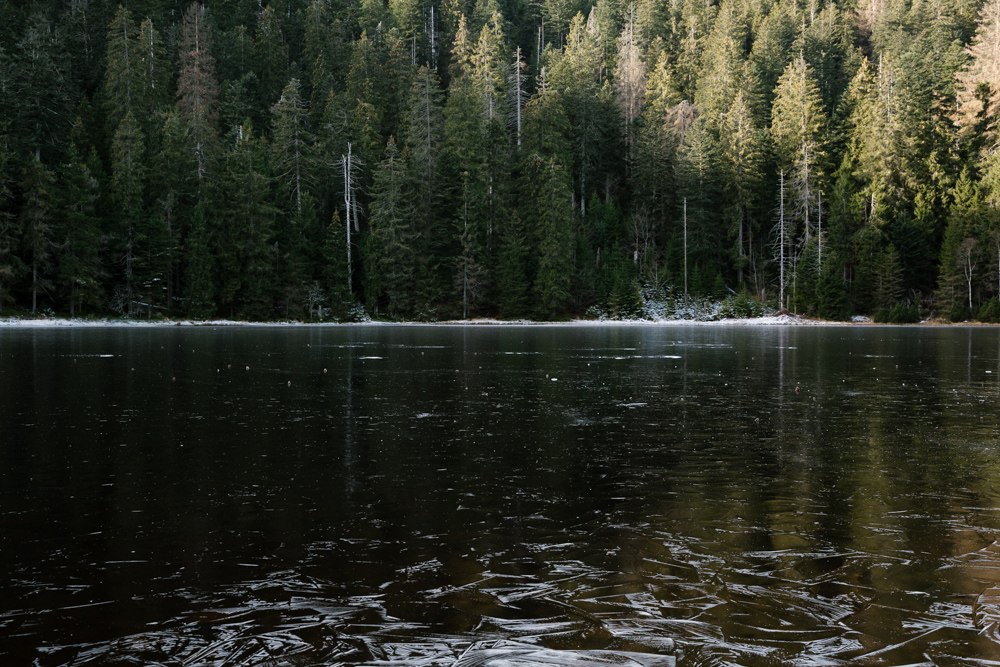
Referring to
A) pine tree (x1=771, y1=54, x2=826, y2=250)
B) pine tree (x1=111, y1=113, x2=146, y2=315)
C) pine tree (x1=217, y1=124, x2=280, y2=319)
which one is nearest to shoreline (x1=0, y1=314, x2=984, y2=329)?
pine tree (x1=217, y1=124, x2=280, y2=319)

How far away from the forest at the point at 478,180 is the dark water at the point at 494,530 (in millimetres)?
50265

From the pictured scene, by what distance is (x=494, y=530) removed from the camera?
6465 mm

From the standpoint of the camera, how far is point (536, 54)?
108 meters

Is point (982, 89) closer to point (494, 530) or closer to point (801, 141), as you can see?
point (801, 141)

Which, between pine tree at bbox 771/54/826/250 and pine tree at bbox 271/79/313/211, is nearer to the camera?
pine tree at bbox 271/79/313/211

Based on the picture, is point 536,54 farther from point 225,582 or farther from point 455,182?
point 225,582

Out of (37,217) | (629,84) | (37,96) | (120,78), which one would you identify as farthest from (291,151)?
(629,84)

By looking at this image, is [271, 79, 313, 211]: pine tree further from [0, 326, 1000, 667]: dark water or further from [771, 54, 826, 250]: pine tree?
[0, 326, 1000, 667]: dark water

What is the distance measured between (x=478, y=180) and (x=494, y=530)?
65.0 meters

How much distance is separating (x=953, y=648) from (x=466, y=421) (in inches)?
342

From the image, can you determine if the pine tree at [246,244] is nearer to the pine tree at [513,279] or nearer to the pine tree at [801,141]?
the pine tree at [513,279]

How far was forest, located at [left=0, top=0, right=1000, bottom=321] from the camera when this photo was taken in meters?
60.9

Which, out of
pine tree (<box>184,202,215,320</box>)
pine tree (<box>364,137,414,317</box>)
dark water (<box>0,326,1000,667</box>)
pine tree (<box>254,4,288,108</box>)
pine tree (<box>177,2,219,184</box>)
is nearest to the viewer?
dark water (<box>0,326,1000,667</box>)

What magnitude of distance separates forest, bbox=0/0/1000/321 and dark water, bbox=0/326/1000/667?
50265 millimetres
